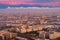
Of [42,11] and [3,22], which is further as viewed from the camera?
[42,11]

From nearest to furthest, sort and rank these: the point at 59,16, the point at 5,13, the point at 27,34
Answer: the point at 27,34
the point at 59,16
the point at 5,13

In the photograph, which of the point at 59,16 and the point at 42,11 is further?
the point at 42,11

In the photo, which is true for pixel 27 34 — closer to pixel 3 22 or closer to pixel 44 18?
pixel 3 22

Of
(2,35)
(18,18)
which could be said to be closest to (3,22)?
(18,18)

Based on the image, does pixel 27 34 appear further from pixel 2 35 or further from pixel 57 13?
pixel 57 13

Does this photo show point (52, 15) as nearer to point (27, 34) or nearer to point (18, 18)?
point (18, 18)

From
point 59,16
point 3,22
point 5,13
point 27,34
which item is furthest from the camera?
point 5,13

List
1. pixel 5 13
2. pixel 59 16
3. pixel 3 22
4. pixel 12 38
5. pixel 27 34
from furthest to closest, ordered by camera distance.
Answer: pixel 5 13, pixel 59 16, pixel 3 22, pixel 27 34, pixel 12 38

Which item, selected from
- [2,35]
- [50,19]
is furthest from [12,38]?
[50,19]

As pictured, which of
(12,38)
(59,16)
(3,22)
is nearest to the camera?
(12,38)
